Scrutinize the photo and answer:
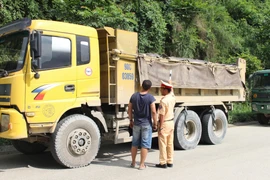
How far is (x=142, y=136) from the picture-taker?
6461 mm

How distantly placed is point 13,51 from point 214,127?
607 centimetres

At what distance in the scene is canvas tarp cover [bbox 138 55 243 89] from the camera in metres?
7.86

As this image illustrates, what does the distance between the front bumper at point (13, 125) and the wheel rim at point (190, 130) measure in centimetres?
438

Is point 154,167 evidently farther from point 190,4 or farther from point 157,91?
point 190,4

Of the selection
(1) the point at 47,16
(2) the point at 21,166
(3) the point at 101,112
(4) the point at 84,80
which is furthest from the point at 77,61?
(1) the point at 47,16

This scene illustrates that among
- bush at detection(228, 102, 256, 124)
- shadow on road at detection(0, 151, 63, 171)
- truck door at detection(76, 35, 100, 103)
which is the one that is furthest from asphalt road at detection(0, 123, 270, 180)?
bush at detection(228, 102, 256, 124)

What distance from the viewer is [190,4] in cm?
1608

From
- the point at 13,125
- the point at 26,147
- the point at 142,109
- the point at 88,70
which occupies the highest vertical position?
the point at 88,70

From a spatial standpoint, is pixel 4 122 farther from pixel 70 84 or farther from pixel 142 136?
pixel 142 136

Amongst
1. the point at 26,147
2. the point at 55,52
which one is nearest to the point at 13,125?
the point at 55,52

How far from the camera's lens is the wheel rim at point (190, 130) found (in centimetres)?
890

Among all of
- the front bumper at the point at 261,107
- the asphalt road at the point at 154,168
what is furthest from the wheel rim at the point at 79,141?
the front bumper at the point at 261,107

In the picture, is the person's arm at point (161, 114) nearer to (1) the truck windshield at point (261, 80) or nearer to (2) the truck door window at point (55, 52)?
(2) the truck door window at point (55, 52)

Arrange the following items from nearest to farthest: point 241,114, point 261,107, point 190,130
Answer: point 190,130, point 261,107, point 241,114
